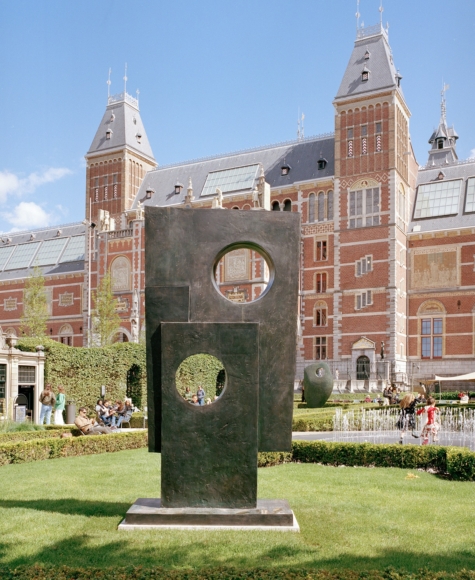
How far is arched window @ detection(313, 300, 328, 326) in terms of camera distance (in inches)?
1839

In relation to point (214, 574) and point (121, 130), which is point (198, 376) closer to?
point (214, 574)

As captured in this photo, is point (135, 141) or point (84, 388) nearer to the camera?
point (84, 388)

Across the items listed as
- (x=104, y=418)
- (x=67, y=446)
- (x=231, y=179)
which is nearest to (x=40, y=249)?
(x=231, y=179)

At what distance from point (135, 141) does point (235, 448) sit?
52.8 meters

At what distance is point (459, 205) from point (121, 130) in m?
29.0

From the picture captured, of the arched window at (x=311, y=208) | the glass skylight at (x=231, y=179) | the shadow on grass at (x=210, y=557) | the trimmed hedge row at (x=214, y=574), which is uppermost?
the glass skylight at (x=231, y=179)

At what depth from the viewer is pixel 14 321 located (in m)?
63.1

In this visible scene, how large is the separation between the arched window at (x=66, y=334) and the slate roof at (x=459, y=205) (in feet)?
102

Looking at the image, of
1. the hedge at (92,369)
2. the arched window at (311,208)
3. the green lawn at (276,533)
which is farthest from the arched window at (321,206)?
the green lawn at (276,533)

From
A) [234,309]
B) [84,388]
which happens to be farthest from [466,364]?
[234,309]

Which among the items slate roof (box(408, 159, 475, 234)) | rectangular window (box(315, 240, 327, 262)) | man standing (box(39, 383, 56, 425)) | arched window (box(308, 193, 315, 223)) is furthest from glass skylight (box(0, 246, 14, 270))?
man standing (box(39, 383, 56, 425))

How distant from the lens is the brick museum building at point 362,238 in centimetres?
4344

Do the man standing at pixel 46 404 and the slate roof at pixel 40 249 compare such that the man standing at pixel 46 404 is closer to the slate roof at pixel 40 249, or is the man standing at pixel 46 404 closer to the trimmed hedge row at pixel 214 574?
the trimmed hedge row at pixel 214 574

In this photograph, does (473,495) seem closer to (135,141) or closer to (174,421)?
(174,421)
